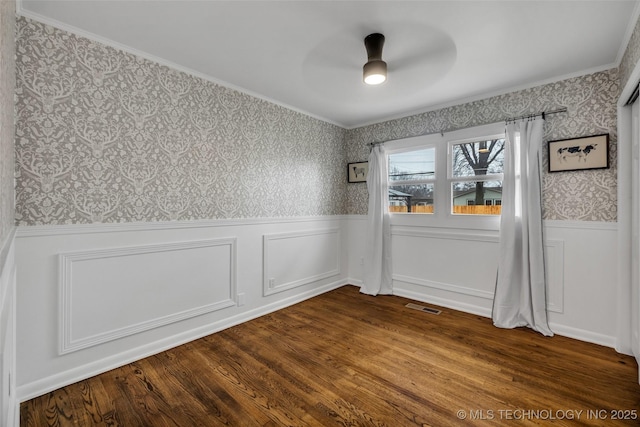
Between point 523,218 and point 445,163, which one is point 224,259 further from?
point 523,218

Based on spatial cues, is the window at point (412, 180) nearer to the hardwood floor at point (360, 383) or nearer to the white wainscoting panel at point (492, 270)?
the white wainscoting panel at point (492, 270)

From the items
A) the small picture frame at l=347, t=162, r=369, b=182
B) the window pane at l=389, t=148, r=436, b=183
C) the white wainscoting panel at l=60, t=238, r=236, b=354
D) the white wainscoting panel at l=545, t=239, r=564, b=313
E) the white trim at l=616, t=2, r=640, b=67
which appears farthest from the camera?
the small picture frame at l=347, t=162, r=369, b=182

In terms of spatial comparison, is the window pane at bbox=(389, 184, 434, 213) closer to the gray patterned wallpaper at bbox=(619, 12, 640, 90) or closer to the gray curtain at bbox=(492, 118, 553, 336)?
the gray curtain at bbox=(492, 118, 553, 336)

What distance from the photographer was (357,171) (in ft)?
14.1

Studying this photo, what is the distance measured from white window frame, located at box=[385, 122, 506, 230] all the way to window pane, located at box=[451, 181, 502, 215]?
2.2 inches

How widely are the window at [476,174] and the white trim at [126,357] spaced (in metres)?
2.48

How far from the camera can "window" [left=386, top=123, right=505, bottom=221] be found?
3.19 m

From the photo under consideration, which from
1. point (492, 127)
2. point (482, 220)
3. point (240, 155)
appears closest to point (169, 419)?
point (240, 155)

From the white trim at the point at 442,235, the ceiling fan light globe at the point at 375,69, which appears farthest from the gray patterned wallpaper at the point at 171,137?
the ceiling fan light globe at the point at 375,69

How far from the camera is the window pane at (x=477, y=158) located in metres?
3.17

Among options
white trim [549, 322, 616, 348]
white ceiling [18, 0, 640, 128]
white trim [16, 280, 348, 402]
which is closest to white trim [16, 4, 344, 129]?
white ceiling [18, 0, 640, 128]

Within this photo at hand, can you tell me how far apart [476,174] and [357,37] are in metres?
2.10

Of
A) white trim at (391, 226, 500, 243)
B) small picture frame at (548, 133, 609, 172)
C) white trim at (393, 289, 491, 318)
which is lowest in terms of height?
white trim at (393, 289, 491, 318)

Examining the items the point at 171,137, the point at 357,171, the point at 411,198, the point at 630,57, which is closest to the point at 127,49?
the point at 171,137
